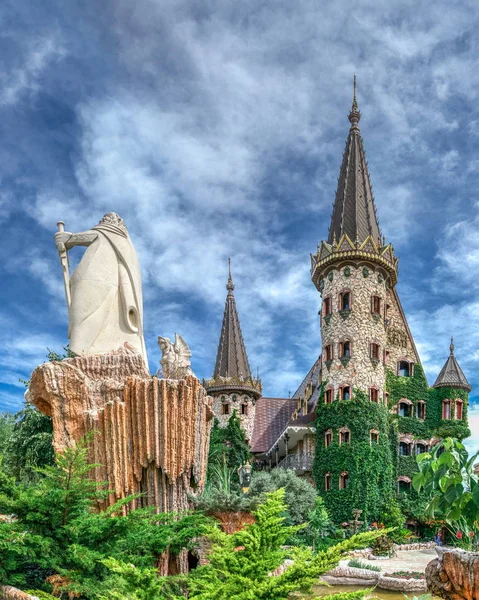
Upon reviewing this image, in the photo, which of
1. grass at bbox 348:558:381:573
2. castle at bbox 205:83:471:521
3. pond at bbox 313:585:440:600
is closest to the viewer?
pond at bbox 313:585:440:600

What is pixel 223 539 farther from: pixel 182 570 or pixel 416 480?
pixel 182 570

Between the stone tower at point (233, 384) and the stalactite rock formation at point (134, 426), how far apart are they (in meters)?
23.7

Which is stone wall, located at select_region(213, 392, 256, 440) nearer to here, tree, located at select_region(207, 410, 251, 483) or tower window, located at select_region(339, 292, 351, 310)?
tree, located at select_region(207, 410, 251, 483)

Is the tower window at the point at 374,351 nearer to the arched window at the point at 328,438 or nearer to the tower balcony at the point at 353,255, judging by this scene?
the tower balcony at the point at 353,255

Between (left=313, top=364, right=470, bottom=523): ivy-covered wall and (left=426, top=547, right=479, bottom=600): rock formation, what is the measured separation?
1687 centimetres

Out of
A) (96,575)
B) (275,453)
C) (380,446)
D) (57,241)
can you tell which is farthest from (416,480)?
(275,453)

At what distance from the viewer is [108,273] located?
11.7m

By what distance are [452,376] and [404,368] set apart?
2.39 meters

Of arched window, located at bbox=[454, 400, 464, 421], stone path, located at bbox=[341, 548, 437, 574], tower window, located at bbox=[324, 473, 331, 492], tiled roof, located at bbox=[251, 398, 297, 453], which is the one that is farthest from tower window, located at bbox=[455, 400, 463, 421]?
tiled roof, located at bbox=[251, 398, 297, 453]

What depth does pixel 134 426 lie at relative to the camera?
977cm

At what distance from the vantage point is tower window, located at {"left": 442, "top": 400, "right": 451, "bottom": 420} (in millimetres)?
29812

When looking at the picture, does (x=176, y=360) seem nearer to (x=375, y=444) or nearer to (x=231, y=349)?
(x=375, y=444)

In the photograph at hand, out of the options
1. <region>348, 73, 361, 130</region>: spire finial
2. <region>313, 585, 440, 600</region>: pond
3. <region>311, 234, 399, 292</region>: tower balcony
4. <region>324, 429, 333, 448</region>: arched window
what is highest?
<region>348, 73, 361, 130</region>: spire finial

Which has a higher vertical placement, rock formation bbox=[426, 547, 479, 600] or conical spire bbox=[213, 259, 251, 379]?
conical spire bbox=[213, 259, 251, 379]
